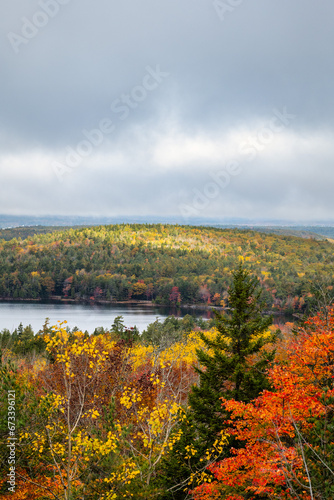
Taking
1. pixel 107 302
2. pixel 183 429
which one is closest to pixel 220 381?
pixel 183 429

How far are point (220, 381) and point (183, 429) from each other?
9.24ft

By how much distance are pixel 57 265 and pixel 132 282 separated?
99.3ft

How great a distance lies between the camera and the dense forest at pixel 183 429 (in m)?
8.96

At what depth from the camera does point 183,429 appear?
42.2ft

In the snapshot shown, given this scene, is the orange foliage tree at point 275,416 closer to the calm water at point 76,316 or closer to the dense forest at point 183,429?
the dense forest at point 183,429

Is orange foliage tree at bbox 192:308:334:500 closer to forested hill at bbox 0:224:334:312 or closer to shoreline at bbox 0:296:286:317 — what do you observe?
forested hill at bbox 0:224:334:312

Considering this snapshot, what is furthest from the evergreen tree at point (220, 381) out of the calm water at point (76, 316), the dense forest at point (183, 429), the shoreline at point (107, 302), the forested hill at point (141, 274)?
the shoreline at point (107, 302)

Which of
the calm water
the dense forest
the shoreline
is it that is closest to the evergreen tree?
the dense forest

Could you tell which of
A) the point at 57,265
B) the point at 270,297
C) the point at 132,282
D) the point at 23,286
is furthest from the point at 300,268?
the point at 23,286

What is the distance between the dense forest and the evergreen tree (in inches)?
1.6

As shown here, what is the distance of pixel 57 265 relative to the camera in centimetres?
15675

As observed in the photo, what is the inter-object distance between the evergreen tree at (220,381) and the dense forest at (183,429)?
0.13ft

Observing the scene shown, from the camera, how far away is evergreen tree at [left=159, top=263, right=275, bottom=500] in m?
12.9

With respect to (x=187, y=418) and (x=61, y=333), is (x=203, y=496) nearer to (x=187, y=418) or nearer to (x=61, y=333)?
(x=187, y=418)
